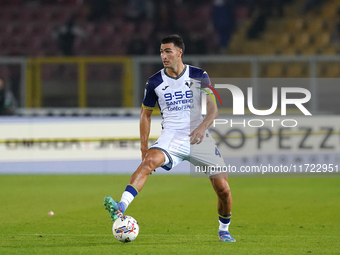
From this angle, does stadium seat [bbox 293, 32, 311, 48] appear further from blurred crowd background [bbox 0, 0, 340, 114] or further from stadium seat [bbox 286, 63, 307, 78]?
stadium seat [bbox 286, 63, 307, 78]

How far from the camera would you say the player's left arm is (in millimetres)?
5461

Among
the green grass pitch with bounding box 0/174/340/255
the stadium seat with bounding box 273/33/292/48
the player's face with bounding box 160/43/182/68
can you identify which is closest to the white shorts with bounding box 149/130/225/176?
the player's face with bounding box 160/43/182/68

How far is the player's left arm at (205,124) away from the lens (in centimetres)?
546

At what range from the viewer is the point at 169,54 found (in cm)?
565

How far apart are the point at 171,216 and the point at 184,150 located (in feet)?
7.45

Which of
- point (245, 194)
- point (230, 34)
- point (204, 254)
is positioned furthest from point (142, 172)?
point (230, 34)

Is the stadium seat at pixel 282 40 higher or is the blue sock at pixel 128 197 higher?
the stadium seat at pixel 282 40

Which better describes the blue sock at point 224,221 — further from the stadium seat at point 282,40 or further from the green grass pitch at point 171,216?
the stadium seat at point 282,40

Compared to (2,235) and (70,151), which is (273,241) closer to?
(2,235)

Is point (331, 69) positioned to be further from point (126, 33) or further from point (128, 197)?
point (128, 197)

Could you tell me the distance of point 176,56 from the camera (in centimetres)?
570

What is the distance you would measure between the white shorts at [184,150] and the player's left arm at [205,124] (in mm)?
134

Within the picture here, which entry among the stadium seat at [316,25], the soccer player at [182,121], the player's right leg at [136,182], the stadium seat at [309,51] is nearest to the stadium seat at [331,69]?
the stadium seat at [309,51]

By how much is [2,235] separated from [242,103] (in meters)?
7.40
